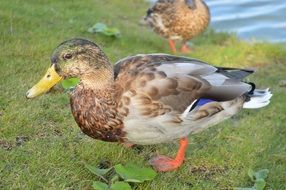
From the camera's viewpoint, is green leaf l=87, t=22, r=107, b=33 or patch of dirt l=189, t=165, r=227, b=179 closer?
patch of dirt l=189, t=165, r=227, b=179

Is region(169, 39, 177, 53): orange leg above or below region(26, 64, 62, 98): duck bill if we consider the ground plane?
below

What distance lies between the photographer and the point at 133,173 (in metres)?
3.66

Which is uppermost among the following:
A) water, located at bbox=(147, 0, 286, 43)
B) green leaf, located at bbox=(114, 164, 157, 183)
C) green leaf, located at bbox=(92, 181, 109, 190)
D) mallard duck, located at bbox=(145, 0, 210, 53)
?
green leaf, located at bbox=(114, 164, 157, 183)

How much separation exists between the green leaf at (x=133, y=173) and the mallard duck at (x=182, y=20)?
16.3 feet

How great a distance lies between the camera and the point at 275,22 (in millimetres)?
10914

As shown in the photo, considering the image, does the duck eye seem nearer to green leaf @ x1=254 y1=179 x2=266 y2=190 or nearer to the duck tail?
the duck tail

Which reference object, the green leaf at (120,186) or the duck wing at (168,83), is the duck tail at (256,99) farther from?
the green leaf at (120,186)

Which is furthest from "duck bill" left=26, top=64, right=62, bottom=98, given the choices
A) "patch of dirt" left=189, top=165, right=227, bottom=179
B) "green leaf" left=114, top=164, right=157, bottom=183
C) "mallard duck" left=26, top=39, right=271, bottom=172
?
"patch of dirt" left=189, top=165, right=227, bottom=179

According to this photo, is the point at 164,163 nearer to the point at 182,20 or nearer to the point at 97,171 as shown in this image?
the point at 97,171

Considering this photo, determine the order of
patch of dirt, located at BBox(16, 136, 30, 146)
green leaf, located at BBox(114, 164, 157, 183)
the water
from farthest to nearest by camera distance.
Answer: the water → patch of dirt, located at BBox(16, 136, 30, 146) → green leaf, located at BBox(114, 164, 157, 183)

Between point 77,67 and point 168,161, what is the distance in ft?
3.75

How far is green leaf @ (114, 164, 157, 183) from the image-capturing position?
11.8 ft

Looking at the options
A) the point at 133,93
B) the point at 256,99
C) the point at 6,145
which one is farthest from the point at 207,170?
the point at 6,145

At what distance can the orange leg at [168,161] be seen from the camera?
4.23 meters
